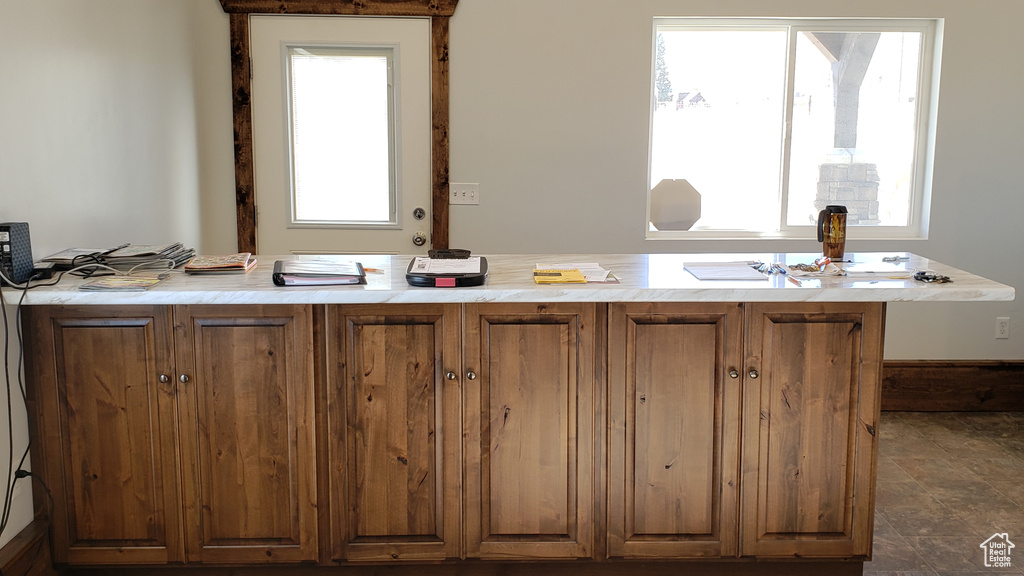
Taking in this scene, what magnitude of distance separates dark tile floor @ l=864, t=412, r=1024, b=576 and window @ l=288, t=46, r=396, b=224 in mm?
2517

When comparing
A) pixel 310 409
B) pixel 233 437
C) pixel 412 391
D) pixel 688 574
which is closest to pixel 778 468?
pixel 688 574

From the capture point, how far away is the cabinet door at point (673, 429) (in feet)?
7.66

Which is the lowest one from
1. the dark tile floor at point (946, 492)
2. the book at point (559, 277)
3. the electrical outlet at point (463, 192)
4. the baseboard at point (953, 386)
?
the dark tile floor at point (946, 492)

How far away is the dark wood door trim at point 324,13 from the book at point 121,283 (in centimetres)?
182

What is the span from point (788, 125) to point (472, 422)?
2594mm

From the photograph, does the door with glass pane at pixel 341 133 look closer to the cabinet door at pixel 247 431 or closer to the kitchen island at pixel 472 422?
the kitchen island at pixel 472 422

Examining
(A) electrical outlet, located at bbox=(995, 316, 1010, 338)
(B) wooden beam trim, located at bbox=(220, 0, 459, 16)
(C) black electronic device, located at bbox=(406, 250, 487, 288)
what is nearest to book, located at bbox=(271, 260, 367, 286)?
(C) black electronic device, located at bbox=(406, 250, 487, 288)

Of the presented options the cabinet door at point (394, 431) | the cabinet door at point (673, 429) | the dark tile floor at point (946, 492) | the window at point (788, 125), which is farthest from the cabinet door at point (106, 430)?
the window at point (788, 125)

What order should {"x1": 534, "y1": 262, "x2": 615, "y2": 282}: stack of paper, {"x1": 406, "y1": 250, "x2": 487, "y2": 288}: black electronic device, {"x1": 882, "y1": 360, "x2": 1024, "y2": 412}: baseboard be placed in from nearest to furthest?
{"x1": 406, "y1": 250, "x2": 487, "y2": 288}: black electronic device, {"x1": 534, "y1": 262, "x2": 615, "y2": 282}: stack of paper, {"x1": 882, "y1": 360, "x2": 1024, "y2": 412}: baseboard

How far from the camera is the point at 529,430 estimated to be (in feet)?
7.79

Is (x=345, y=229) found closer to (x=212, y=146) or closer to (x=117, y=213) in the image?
(x=212, y=146)

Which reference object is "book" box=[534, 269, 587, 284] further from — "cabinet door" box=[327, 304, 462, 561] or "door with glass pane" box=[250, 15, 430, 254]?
"door with glass pane" box=[250, 15, 430, 254]

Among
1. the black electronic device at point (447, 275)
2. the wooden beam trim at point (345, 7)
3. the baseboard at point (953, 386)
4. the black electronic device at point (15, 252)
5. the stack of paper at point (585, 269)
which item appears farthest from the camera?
the baseboard at point (953, 386)

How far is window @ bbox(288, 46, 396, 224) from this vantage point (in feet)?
13.3
